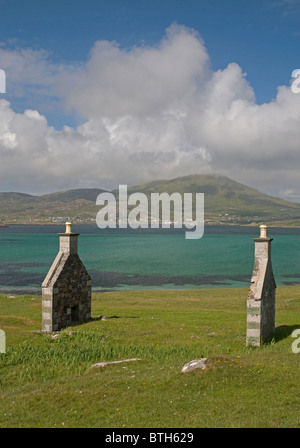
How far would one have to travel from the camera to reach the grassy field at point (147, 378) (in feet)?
42.6

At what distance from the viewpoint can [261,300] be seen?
23.1m

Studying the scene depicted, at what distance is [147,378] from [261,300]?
983 cm

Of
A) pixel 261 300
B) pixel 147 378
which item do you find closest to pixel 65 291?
pixel 147 378

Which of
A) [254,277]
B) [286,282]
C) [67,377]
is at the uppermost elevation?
[254,277]

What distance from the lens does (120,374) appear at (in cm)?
1745

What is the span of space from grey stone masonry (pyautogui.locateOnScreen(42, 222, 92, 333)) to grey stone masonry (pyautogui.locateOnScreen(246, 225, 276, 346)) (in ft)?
44.6

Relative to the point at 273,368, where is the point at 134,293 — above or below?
below

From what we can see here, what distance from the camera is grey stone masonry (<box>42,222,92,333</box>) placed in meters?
27.6

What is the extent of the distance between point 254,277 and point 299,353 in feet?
17.7

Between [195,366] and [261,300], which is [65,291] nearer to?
[261,300]

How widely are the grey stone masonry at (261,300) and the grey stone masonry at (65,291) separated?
13.6 metres

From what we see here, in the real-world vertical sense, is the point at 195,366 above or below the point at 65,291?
below
